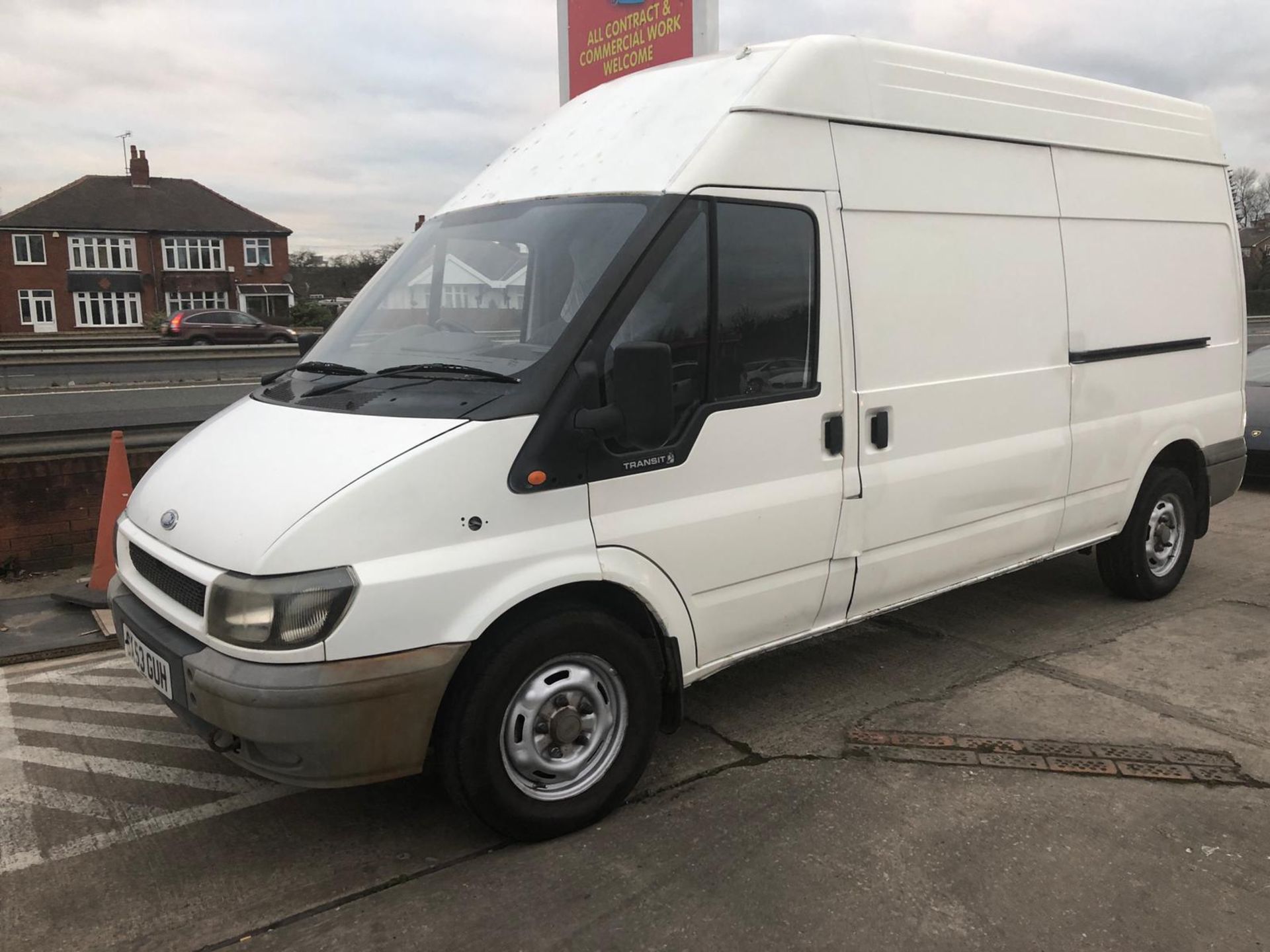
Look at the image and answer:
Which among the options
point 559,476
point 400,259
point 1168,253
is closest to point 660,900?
point 559,476

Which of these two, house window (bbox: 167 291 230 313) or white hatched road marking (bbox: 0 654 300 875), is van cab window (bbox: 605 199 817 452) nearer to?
white hatched road marking (bbox: 0 654 300 875)

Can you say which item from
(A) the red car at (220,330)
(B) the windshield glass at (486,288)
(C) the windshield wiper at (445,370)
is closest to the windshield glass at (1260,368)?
(B) the windshield glass at (486,288)

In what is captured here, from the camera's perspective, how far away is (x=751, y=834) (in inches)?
134

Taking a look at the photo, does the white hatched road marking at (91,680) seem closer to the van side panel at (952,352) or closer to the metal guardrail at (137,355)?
the van side panel at (952,352)

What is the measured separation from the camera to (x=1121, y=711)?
14.4 ft

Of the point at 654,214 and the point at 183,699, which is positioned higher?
the point at 654,214

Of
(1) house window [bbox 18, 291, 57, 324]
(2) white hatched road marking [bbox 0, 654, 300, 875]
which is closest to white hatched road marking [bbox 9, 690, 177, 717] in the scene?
(2) white hatched road marking [bbox 0, 654, 300, 875]

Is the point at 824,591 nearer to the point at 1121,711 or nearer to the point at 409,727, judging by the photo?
the point at 1121,711

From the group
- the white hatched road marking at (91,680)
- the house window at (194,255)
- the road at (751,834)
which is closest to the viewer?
the road at (751,834)

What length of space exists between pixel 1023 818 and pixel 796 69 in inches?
112

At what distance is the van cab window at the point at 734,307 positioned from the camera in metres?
3.46

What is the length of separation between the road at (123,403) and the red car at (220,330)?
49.5 feet

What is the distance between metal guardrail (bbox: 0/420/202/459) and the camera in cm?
665

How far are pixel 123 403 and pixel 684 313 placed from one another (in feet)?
46.9
